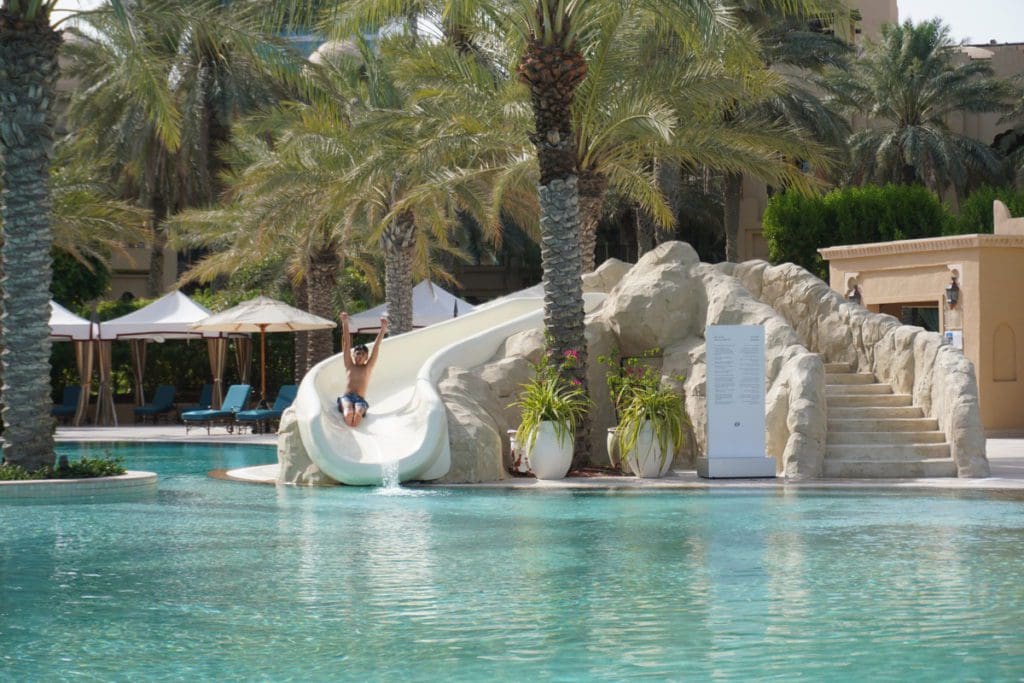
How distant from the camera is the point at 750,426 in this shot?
17094 mm

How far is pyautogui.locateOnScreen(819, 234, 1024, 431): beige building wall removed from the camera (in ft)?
82.5

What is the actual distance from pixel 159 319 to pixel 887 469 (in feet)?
65.0

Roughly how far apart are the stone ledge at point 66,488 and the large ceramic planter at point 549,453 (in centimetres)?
492

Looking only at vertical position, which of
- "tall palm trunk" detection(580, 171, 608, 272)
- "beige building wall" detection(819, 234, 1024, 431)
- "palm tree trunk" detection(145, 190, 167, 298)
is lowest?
"beige building wall" detection(819, 234, 1024, 431)

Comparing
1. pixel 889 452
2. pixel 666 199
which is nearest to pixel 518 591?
pixel 889 452

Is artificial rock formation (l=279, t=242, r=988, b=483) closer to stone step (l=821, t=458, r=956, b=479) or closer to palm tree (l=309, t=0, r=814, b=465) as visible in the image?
stone step (l=821, t=458, r=956, b=479)

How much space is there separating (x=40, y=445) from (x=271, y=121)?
14.1m

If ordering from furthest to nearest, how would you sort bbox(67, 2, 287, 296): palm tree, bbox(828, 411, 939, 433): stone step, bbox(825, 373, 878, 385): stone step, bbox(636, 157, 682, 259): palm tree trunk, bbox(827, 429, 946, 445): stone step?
bbox(67, 2, 287, 296): palm tree
bbox(636, 157, 682, 259): palm tree trunk
bbox(825, 373, 878, 385): stone step
bbox(828, 411, 939, 433): stone step
bbox(827, 429, 946, 445): stone step

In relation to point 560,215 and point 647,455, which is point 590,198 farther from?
point 647,455

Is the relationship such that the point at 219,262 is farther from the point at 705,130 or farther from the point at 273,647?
the point at 273,647

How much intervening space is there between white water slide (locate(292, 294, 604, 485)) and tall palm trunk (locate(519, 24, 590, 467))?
74.7 inches

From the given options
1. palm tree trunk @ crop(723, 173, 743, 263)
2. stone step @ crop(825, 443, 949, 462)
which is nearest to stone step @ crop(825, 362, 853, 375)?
stone step @ crop(825, 443, 949, 462)

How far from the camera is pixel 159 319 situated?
105 ft

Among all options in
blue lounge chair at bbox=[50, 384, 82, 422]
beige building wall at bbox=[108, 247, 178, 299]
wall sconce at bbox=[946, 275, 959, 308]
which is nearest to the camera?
wall sconce at bbox=[946, 275, 959, 308]
